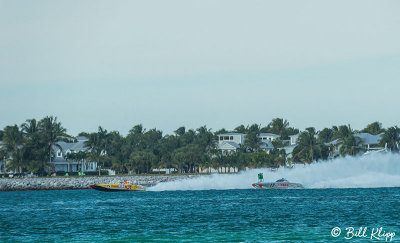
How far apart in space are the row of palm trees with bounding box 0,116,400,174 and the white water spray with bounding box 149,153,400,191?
43.2 metres

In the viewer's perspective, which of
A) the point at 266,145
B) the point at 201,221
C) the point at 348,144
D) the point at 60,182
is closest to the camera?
the point at 201,221

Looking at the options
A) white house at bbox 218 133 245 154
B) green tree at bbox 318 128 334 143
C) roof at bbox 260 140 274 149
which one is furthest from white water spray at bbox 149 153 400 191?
green tree at bbox 318 128 334 143

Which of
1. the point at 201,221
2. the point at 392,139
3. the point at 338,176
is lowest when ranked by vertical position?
the point at 201,221

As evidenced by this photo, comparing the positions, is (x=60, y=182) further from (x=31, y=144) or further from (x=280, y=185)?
(x=280, y=185)

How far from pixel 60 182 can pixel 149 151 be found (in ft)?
100

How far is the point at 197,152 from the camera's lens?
151625 mm

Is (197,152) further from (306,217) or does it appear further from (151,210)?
(306,217)

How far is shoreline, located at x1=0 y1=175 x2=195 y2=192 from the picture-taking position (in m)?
126

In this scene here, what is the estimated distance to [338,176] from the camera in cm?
9875

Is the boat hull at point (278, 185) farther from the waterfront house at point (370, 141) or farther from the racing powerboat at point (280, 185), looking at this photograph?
the waterfront house at point (370, 141)

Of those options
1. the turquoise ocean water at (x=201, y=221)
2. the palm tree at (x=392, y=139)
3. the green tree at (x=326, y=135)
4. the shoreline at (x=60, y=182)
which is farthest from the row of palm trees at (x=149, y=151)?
the turquoise ocean water at (x=201, y=221)

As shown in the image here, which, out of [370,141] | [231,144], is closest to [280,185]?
[370,141]

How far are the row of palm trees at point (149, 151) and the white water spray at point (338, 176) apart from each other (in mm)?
43216

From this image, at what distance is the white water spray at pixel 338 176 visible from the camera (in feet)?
312
